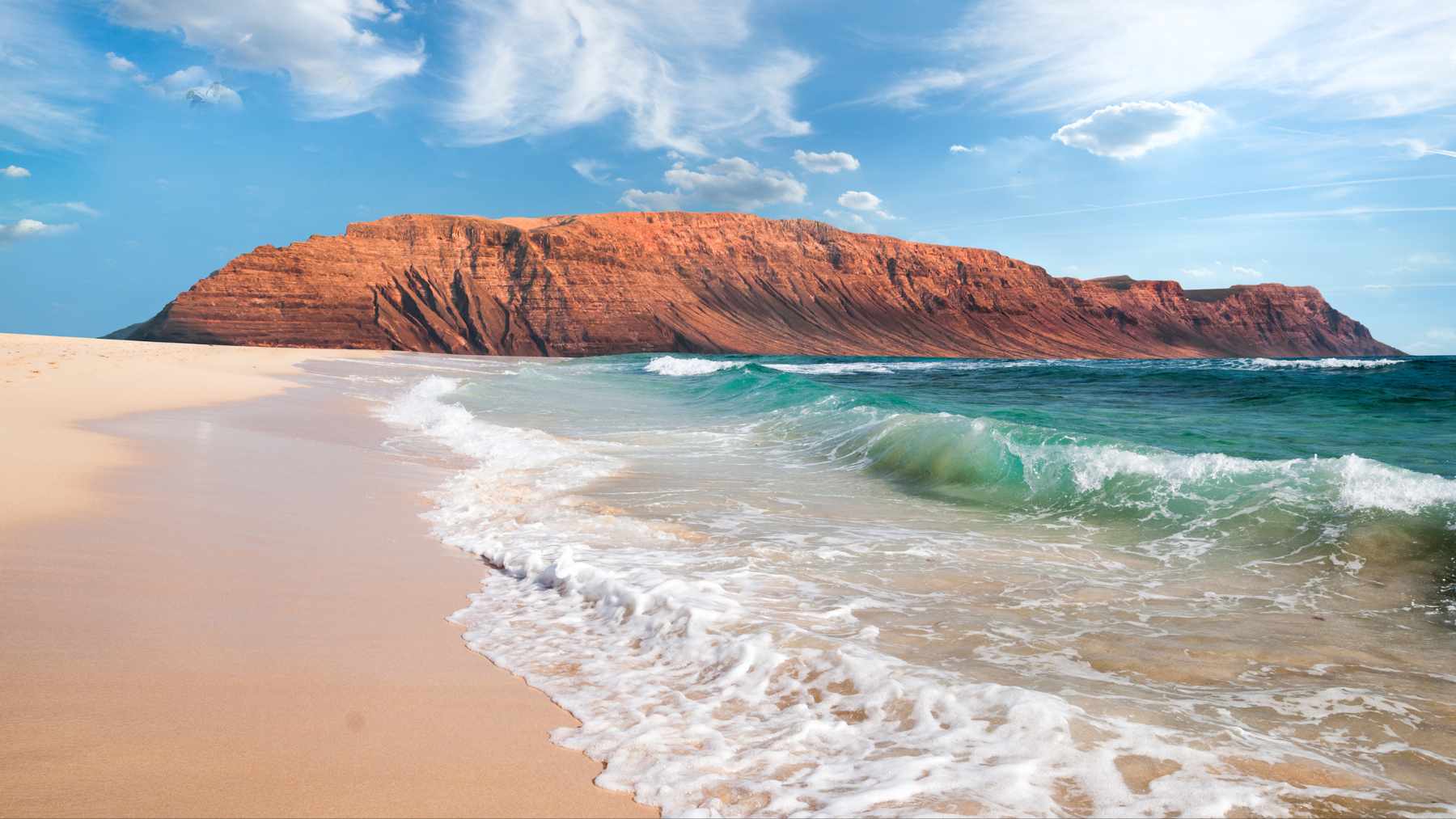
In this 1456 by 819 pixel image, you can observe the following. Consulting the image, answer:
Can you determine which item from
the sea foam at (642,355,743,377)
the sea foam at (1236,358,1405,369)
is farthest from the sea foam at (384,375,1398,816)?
the sea foam at (1236,358,1405,369)

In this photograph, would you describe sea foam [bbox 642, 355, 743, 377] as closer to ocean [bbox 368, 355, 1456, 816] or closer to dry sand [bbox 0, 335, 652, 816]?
ocean [bbox 368, 355, 1456, 816]

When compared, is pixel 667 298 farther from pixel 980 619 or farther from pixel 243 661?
pixel 243 661

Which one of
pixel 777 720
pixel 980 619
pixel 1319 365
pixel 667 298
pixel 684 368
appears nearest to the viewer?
pixel 777 720

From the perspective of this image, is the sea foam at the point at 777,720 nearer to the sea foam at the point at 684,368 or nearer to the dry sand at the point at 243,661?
the dry sand at the point at 243,661

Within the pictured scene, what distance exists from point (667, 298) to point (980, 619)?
81.8 meters

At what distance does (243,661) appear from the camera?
8.47ft

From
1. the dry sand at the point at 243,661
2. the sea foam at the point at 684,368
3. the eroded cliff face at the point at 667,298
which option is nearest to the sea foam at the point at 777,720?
the dry sand at the point at 243,661

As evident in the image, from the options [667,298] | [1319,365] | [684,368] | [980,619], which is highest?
[667,298]

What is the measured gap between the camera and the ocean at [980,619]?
210 centimetres

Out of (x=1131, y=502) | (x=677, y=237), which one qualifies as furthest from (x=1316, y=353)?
(x=1131, y=502)

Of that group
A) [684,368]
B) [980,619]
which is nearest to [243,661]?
[980,619]

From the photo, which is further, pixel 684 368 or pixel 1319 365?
pixel 1319 365

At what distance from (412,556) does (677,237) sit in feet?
305

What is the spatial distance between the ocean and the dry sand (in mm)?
188
